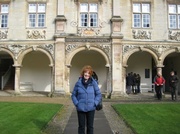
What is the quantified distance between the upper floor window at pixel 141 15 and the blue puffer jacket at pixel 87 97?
14.5m

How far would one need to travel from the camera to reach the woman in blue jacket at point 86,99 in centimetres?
613

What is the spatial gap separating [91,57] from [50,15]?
565 centimetres

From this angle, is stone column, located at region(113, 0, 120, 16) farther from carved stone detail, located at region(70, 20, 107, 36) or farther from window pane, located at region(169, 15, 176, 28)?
window pane, located at region(169, 15, 176, 28)

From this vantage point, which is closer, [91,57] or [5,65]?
[91,57]

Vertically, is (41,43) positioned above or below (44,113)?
above

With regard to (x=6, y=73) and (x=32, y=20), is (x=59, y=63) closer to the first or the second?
(x=32, y=20)

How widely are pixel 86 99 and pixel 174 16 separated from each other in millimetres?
16281

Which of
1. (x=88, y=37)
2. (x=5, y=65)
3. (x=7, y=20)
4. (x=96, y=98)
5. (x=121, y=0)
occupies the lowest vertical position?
(x=96, y=98)

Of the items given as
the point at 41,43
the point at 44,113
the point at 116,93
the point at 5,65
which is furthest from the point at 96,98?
the point at 5,65

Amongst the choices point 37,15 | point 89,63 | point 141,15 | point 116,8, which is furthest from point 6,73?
point 141,15

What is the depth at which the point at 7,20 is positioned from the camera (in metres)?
20.3

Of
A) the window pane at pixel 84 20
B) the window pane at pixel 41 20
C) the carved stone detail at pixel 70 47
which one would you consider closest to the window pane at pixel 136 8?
the window pane at pixel 84 20

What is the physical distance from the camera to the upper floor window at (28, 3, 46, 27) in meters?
20.0

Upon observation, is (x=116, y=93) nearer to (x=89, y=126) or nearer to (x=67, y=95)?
(x=67, y=95)
